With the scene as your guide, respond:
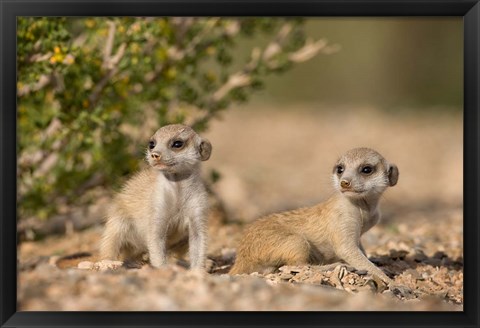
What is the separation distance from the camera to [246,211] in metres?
10.3

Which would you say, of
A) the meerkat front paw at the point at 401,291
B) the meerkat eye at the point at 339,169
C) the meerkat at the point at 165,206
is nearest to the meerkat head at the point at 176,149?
the meerkat at the point at 165,206

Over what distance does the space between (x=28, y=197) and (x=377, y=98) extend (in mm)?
21455

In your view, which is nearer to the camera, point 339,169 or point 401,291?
point 401,291

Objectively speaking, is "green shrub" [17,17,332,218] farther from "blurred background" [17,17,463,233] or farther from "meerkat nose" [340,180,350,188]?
"meerkat nose" [340,180,350,188]

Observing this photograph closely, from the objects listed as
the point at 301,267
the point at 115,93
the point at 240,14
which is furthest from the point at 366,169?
the point at 115,93

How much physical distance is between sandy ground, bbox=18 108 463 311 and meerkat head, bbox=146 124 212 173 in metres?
0.75

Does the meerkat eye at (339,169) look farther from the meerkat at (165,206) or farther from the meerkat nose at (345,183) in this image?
the meerkat at (165,206)

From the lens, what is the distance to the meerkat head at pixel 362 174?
580cm

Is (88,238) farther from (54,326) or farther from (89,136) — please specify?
(54,326)

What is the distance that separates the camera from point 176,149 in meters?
5.67

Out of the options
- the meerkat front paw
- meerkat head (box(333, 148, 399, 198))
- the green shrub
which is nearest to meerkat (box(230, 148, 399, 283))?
meerkat head (box(333, 148, 399, 198))

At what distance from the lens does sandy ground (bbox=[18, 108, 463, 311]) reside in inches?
173

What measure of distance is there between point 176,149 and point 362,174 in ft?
4.54

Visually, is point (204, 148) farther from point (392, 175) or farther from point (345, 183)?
point (392, 175)
